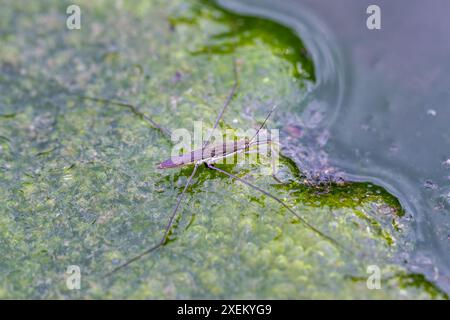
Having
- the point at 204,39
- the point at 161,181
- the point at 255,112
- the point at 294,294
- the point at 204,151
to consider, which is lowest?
the point at 294,294

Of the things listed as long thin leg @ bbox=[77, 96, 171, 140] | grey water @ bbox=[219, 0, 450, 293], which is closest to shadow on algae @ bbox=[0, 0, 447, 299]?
long thin leg @ bbox=[77, 96, 171, 140]

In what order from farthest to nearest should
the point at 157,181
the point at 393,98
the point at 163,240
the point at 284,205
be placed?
the point at 393,98, the point at 157,181, the point at 284,205, the point at 163,240

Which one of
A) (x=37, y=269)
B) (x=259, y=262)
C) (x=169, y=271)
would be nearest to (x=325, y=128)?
(x=259, y=262)

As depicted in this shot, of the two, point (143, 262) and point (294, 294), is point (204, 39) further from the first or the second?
point (294, 294)

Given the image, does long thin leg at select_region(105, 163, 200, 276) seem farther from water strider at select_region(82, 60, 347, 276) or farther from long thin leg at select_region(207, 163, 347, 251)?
long thin leg at select_region(207, 163, 347, 251)

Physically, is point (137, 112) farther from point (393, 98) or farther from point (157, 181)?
point (393, 98)

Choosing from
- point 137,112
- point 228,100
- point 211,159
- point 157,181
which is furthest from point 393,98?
point 137,112

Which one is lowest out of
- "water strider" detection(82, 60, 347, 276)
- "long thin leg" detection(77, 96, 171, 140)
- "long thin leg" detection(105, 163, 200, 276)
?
"long thin leg" detection(105, 163, 200, 276)
